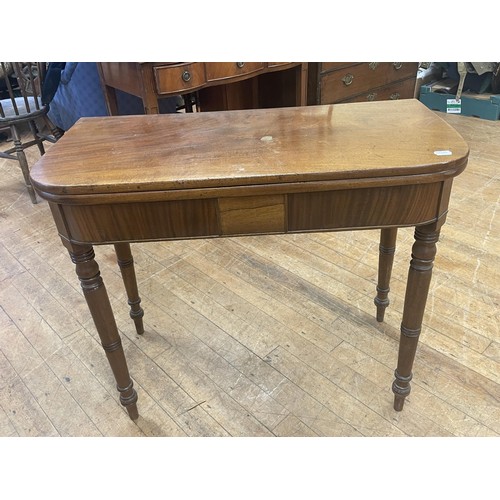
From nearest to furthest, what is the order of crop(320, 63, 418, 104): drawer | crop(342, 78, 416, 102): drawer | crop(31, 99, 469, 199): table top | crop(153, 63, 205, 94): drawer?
crop(31, 99, 469, 199): table top < crop(153, 63, 205, 94): drawer < crop(320, 63, 418, 104): drawer < crop(342, 78, 416, 102): drawer

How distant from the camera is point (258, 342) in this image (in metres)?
1.50

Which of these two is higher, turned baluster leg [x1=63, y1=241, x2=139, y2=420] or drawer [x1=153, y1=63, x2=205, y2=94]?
drawer [x1=153, y1=63, x2=205, y2=94]

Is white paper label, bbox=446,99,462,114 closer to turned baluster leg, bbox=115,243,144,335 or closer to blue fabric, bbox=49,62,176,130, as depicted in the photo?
blue fabric, bbox=49,62,176,130

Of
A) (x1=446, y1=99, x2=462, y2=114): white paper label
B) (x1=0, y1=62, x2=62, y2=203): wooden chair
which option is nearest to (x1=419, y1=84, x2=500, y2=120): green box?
(x1=446, y1=99, x2=462, y2=114): white paper label

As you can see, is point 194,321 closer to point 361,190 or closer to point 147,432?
point 147,432

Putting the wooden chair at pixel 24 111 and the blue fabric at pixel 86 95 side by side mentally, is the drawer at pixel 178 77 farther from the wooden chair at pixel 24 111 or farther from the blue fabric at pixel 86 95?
the wooden chair at pixel 24 111

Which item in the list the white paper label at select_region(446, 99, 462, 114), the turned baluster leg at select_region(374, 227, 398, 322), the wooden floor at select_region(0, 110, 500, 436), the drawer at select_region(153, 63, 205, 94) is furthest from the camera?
the white paper label at select_region(446, 99, 462, 114)

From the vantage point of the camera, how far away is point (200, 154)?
98 centimetres

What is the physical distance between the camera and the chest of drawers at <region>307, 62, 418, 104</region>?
2.45 meters

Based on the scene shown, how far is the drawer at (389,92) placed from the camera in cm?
272

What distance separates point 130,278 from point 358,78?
1.88m

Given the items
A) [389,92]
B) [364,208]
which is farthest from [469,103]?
[364,208]

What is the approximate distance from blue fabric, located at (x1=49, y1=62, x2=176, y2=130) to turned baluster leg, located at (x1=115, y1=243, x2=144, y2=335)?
130cm

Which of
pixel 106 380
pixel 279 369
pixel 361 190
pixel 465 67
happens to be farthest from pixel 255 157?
pixel 465 67
